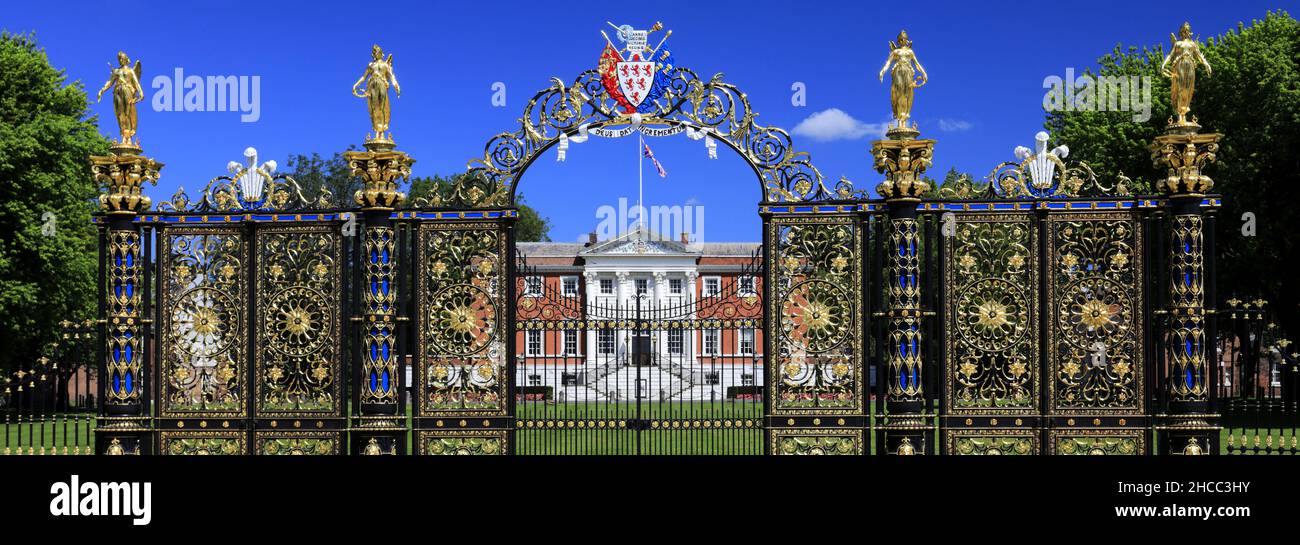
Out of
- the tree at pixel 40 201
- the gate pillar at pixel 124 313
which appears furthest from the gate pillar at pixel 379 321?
the tree at pixel 40 201

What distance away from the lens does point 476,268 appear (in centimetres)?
1098

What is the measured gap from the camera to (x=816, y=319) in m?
10.7

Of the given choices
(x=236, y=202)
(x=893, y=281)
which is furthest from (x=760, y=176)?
(x=236, y=202)

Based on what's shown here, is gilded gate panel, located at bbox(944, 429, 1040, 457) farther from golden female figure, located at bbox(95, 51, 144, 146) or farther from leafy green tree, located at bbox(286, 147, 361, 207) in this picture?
leafy green tree, located at bbox(286, 147, 361, 207)

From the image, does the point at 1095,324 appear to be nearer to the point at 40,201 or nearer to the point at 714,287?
the point at 714,287

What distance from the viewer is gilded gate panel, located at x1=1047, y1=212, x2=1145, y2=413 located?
1059cm

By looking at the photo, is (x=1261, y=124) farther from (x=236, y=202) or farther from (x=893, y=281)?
(x=236, y=202)

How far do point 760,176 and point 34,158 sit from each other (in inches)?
690

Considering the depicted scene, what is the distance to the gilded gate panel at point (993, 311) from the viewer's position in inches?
419

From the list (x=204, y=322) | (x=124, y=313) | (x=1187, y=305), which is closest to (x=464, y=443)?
(x=204, y=322)

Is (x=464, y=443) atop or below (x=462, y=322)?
below

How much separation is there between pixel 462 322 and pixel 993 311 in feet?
17.7

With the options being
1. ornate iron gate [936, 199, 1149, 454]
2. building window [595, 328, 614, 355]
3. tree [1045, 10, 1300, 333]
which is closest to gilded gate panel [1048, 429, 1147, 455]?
ornate iron gate [936, 199, 1149, 454]

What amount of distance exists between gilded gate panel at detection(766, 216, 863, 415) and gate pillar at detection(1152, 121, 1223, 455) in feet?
10.0
